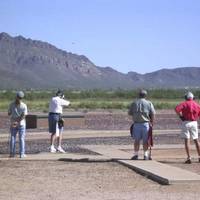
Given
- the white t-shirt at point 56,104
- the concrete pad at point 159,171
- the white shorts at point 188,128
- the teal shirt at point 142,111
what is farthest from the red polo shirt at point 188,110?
the white t-shirt at point 56,104

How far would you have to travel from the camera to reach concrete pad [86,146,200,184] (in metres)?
13.9

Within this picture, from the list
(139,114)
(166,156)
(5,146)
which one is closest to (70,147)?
(5,146)

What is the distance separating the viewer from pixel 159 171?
15.3 m

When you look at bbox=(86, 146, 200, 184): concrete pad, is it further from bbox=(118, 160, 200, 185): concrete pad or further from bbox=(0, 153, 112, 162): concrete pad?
bbox=(0, 153, 112, 162): concrete pad

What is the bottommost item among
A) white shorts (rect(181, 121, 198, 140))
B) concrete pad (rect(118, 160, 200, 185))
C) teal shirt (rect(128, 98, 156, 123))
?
concrete pad (rect(118, 160, 200, 185))

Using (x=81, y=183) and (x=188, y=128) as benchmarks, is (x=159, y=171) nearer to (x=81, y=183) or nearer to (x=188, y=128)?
(x=81, y=183)

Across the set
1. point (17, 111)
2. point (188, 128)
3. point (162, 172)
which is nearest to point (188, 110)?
point (188, 128)

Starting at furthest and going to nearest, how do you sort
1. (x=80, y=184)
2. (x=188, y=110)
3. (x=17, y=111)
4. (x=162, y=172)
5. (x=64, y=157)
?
(x=64, y=157)
(x=17, y=111)
(x=188, y=110)
(x=162, y=172)
(x=80, y=184)

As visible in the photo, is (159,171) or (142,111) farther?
(142,111)

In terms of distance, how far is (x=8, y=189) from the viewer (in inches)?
527

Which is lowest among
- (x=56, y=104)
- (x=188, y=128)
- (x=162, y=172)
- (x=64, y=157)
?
(x=162, y=172)

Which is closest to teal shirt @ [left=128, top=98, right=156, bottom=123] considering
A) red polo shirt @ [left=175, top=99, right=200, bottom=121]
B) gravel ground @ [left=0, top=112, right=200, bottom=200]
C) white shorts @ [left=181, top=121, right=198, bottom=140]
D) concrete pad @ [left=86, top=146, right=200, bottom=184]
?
red polo shirt @ [left=175, top=99, right=200, bottom=121]

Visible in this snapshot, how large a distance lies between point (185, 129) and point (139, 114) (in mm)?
1162

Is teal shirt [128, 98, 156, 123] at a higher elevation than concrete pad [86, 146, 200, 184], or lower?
higher
